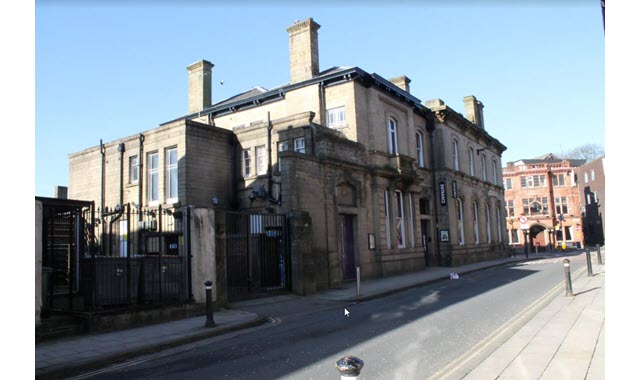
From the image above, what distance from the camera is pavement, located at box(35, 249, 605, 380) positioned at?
20.2ft

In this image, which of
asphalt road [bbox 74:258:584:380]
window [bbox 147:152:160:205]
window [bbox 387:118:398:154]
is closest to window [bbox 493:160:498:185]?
window [bbox 387:118:398:154]

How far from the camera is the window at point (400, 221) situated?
24.2 meters

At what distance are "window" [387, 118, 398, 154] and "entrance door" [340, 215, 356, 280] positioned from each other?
5.72 meters

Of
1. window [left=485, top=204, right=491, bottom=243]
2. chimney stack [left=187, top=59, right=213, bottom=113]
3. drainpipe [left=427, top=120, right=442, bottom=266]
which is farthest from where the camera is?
window [left=485, top=204, right=491, bottom=243]

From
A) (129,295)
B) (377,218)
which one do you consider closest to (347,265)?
(377,218)

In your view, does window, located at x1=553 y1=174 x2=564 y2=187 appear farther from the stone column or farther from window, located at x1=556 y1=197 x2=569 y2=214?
the stone column

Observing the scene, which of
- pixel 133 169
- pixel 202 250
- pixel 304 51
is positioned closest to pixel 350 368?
pixel 202 250

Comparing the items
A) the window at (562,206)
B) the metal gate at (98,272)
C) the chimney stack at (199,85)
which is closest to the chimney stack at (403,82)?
the chimney stack at (199,85)

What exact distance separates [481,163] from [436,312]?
2905cm

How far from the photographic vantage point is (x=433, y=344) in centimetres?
792

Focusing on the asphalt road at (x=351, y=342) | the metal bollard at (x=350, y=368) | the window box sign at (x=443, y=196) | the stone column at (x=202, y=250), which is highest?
the window box sign at (x=443, y=196)

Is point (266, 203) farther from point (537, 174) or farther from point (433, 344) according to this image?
point (537, 174)

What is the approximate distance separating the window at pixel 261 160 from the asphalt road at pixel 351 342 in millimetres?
10414

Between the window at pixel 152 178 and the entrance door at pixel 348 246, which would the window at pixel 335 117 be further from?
the window at pixel 152 178
